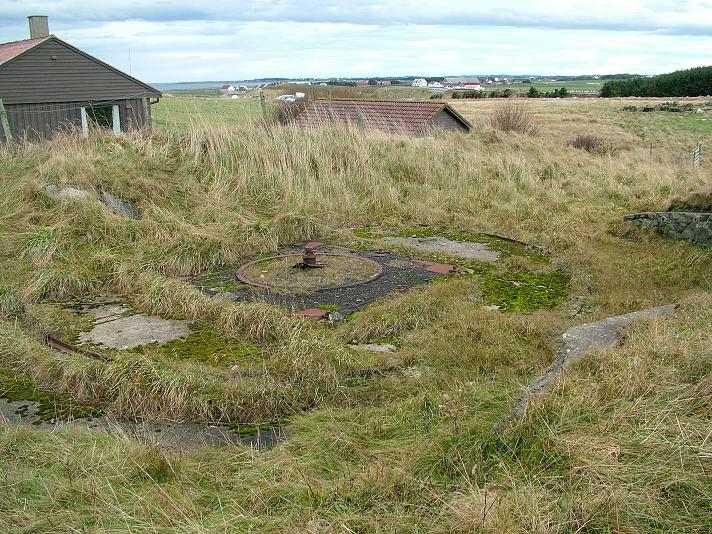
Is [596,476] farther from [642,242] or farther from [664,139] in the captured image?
[664,139]

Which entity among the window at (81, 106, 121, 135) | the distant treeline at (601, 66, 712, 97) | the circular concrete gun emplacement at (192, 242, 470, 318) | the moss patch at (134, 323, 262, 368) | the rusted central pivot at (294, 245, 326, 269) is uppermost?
the distant treeline at (601, 66, 712, 97)

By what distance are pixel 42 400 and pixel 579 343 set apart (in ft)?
12.4

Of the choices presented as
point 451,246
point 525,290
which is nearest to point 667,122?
point 451,246

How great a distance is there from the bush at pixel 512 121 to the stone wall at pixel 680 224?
1350 centimetres

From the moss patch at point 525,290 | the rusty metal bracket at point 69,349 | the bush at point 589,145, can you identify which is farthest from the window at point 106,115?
the moss patch at point 525,290

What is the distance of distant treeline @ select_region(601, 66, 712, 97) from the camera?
66938 mm

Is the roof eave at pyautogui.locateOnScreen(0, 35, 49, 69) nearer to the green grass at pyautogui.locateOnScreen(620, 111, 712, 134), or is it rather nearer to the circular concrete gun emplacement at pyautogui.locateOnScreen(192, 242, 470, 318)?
the circular concrete gun emplacement at pyautogui.locateOnScreen(192, 242, 470, 318)

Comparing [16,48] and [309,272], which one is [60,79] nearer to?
[16,48]

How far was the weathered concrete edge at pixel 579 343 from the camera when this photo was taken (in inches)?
141

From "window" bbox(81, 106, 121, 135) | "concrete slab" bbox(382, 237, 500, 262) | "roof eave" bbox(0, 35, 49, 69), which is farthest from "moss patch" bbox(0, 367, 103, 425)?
"window" bbox(81, 106, 121, 135)

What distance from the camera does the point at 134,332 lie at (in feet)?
19.9

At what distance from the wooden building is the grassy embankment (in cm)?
949

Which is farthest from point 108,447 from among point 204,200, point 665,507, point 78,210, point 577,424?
point 204,200

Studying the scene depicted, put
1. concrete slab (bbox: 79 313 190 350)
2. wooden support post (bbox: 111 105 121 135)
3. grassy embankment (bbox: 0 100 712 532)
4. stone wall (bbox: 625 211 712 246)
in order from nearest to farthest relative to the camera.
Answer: grassy embankment (bbox: 0 100 712 532) → concrete slab (bbox: 79 313 190 350) → stone wall (bbox: 625 211 712 246) → wooden support post (bbox: 111 105 121 135)
